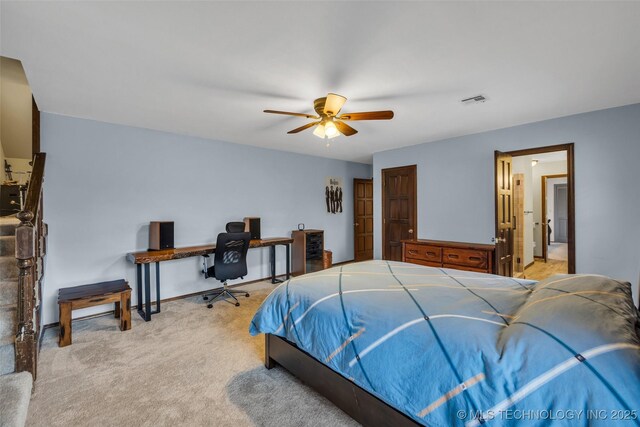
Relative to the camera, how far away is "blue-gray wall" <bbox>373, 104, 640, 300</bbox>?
3125mm

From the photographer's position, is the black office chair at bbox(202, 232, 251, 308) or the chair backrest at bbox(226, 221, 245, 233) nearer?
the black office chair at bbox(202, 232, 251, 308)

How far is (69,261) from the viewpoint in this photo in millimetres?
3389

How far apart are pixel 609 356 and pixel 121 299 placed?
3.83m

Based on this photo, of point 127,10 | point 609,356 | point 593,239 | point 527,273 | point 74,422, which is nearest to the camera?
point 609,356

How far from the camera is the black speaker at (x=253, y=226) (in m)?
4.79

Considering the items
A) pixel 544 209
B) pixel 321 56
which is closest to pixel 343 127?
pixel 321 56

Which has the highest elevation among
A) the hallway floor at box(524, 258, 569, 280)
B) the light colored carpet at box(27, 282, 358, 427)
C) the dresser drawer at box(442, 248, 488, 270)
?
the dresser drawer at box(442, 248, 488, 270)

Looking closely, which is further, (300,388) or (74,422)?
(300,388)

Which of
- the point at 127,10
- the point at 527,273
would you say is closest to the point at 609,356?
the point at 127,10

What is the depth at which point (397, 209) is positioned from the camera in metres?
5.32

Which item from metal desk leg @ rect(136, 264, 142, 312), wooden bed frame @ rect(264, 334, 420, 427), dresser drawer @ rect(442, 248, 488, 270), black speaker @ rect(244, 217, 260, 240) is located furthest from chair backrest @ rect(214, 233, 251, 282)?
dresser drawer @ rect(442, 248, 488, 270)

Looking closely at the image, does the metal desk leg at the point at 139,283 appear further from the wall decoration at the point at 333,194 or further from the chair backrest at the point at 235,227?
the wall decoration at the point at 333,194

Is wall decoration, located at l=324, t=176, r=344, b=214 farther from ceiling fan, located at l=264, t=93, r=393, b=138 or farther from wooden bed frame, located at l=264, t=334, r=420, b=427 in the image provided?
wooden bed frame, located at l=264, t=334, r=420, b=427

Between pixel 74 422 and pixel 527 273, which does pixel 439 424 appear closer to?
pixel 74 422
